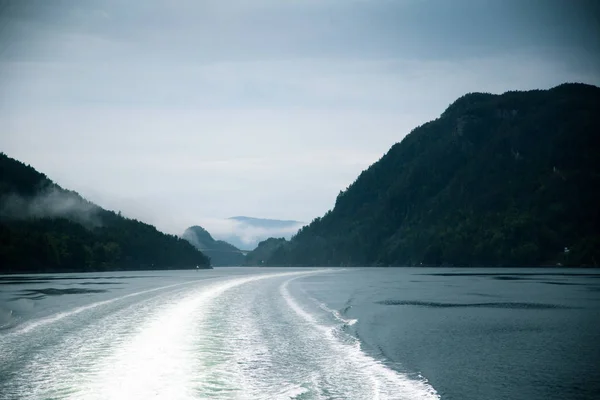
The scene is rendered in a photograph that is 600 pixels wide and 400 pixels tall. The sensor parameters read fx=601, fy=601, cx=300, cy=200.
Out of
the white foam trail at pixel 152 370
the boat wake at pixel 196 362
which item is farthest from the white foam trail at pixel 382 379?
the white foam trail at pixel 152 370

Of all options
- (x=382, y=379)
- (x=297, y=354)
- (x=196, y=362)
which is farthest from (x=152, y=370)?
(x=382, y=379)

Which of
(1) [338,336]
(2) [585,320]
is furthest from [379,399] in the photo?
(2) [585,320]

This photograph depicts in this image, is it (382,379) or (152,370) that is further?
(152,370)

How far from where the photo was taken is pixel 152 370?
75.4 ft

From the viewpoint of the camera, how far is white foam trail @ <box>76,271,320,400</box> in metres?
19.3

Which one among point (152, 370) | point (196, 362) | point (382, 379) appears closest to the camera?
point (382, 379)

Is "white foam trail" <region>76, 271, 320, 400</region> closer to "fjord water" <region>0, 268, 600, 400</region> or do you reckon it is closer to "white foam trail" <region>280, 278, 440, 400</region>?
"fjord water" <region>0, 268, 600, 400</region>

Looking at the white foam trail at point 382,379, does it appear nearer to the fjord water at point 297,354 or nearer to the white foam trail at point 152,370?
the fjord water at point 297,354

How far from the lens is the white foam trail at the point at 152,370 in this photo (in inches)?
758

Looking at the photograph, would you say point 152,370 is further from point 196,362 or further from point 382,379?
point 382,379

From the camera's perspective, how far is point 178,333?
111 ft

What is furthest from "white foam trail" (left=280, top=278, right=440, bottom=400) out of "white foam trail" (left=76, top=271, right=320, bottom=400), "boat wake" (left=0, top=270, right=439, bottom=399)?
"white foam trail" (left=76, top=271, right=320, bottom=400)

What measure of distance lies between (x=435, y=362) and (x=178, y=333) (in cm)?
1525

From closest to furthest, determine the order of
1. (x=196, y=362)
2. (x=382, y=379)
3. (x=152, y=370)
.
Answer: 1. (x=382, y=379)
2. (x=152, y=370)
3. (x=196, y=362)
